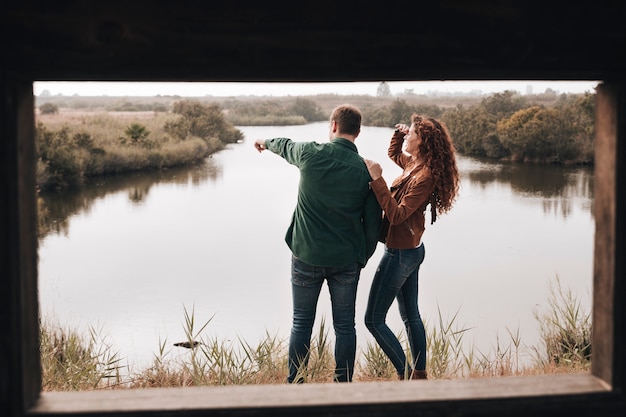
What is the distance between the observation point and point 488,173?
16.7 metres

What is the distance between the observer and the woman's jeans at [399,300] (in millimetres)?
3564

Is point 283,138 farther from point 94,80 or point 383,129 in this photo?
point 383,129

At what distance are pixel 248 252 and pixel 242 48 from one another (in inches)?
444

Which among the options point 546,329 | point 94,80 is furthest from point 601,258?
point 546,329


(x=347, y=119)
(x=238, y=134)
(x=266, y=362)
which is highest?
(x=238, y=134)

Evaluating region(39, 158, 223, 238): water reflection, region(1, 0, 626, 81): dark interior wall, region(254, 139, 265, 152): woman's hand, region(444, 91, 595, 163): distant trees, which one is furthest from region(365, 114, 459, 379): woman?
region(444, 91, 595, 163): distant trees

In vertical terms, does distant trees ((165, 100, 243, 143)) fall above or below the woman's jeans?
above

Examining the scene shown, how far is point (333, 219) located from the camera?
11.1ft

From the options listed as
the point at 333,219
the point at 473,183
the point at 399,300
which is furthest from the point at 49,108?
the point at 333,219

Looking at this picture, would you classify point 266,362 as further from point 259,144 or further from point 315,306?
point 259,144

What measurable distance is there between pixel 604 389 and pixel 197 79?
1.04 m

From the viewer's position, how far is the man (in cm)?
337

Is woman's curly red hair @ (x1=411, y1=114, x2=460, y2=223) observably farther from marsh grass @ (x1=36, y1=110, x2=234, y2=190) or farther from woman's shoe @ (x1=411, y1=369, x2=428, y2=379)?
marsh grass @ (x1=36, y1=110, x2=234, y2=190)

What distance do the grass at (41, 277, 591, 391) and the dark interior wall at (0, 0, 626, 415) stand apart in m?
2.60
